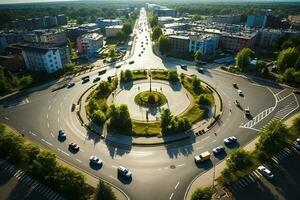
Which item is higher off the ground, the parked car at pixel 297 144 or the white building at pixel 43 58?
the white building at pixel 43 58

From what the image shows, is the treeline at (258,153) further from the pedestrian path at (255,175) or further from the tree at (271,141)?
the pedestrian path at (255,175)

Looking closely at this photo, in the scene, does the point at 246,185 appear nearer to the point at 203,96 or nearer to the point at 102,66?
the point at 203,96

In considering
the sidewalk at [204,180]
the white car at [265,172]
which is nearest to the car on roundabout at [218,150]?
the sidewalk at [204,180]

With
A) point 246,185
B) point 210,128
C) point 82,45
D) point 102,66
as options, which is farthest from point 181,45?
point 246,185

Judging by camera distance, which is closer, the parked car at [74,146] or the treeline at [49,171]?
the treeline at [49,171]

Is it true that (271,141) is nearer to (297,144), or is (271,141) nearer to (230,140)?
(297,144)

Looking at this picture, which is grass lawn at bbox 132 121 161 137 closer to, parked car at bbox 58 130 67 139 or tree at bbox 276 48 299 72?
parked car at bbox 58 130 67 139

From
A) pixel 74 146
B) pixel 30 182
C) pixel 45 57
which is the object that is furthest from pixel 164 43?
pixel 30 182
